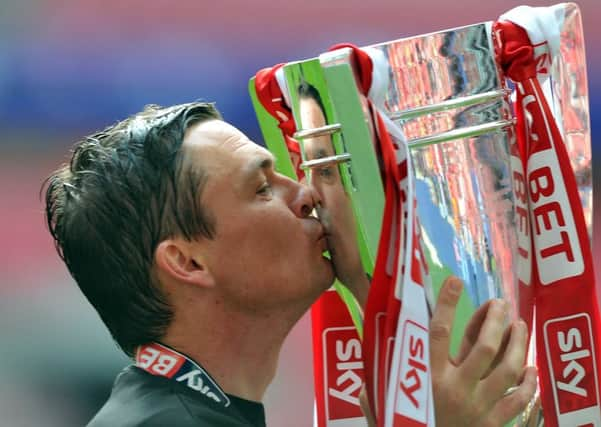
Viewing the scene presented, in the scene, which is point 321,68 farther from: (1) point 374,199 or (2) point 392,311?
(2) point 392,311

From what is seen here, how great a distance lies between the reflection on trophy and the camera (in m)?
1.30

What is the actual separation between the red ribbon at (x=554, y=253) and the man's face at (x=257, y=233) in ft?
0.98

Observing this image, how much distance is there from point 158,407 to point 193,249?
0.80 feet

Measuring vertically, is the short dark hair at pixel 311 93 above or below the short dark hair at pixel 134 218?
above

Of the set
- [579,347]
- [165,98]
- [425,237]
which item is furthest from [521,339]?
[165,98]

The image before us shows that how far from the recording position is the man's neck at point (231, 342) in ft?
4.92

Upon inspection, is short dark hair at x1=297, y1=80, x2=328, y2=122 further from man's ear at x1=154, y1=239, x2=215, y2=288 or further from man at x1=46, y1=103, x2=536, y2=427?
man's ear at x1=154, y1=239, x2=215, y2=288

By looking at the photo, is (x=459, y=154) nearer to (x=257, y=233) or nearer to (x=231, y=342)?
(x=257, y=233)

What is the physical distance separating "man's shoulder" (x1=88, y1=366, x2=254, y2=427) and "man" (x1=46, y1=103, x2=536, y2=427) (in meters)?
0.02

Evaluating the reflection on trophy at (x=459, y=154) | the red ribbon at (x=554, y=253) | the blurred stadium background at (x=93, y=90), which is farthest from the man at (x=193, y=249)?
the blurred stadium background at (x=93, y=90)

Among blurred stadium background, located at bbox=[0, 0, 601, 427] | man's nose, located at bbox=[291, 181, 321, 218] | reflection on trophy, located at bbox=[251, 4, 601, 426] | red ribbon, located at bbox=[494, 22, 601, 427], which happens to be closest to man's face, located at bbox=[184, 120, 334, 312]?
man's nose, located at bbox=[291, 181, 321, 218]

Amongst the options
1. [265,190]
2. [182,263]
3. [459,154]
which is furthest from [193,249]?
[459,154]

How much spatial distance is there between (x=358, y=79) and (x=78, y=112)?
275 cm

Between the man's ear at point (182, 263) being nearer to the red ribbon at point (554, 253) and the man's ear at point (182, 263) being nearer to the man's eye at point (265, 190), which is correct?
the man's eye at point (265, 190)
